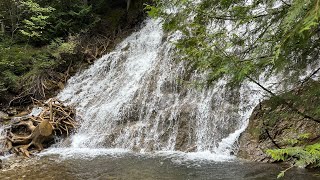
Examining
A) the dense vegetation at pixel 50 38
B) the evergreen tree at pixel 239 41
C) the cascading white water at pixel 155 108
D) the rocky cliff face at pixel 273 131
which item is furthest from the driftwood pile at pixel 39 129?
the evergreen tree at pixel 239 41

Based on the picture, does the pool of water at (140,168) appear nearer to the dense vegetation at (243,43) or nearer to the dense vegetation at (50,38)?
the dense vegetation at (243,43)

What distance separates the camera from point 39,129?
10.8 metres

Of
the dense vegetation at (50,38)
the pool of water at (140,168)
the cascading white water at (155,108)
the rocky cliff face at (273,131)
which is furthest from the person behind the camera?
the dense vegetation at (50,38)

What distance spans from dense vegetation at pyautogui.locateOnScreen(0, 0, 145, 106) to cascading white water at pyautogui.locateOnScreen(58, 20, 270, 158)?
1.68m

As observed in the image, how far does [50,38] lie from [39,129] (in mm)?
9049

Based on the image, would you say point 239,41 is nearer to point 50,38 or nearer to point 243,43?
point 243,43

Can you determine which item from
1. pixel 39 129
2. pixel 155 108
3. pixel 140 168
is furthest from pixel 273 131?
pixel 39 129

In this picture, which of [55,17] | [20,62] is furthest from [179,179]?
[55,17]

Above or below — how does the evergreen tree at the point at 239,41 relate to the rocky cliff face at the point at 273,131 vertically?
above

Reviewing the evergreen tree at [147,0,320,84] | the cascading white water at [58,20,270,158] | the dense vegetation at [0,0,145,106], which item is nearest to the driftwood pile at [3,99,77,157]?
the cascading white water at [58,20,270,158]

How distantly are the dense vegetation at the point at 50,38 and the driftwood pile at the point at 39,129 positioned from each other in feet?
9.17

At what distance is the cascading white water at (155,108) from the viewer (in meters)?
9.89

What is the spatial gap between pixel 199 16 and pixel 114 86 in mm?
9604

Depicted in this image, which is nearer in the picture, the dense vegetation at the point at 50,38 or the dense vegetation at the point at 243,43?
the dense vegetation at the point at 243,43
